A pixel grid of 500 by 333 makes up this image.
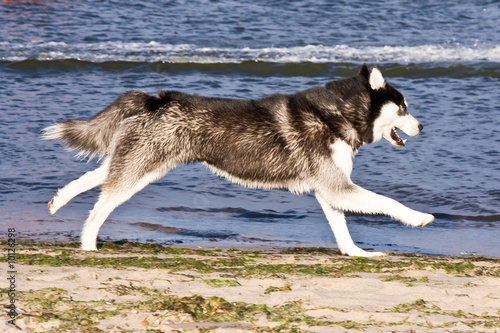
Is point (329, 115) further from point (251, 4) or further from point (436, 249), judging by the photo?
point (251, 4)

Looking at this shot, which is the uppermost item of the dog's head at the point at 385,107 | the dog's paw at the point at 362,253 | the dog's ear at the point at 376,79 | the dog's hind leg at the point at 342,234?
the dog's ear at the point at 376,79

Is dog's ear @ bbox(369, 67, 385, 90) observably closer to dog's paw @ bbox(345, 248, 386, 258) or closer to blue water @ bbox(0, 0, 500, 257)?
dog's paw @ bbox(345, 248, 386, 258)

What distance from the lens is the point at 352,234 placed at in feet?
23.0

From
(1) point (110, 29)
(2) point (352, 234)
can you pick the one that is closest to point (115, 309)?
(2) point (352, 234)

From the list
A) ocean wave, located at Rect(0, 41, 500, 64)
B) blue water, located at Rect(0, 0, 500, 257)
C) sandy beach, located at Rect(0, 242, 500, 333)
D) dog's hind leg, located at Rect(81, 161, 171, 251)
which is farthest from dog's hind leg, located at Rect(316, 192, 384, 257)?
ocean wave, located at Rect(0, 41, 500, 64)

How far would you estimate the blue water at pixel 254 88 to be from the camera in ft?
23.1

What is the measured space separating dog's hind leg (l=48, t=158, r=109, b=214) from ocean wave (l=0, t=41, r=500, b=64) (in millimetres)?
8119

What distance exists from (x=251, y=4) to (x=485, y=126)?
8853 mm

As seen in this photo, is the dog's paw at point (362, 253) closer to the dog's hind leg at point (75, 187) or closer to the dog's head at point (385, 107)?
the dog's head at point (385, 107)

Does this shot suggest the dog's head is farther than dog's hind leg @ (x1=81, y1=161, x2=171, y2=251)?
Yes

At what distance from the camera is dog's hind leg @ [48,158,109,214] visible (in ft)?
18.9

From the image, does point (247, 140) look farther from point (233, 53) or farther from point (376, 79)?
point (233, 53)

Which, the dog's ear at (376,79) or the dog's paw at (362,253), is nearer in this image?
the dog's ear at (376,79)

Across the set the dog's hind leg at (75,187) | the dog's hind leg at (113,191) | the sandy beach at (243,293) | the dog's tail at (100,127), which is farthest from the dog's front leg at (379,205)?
the dog's hind leg at (75,187)
